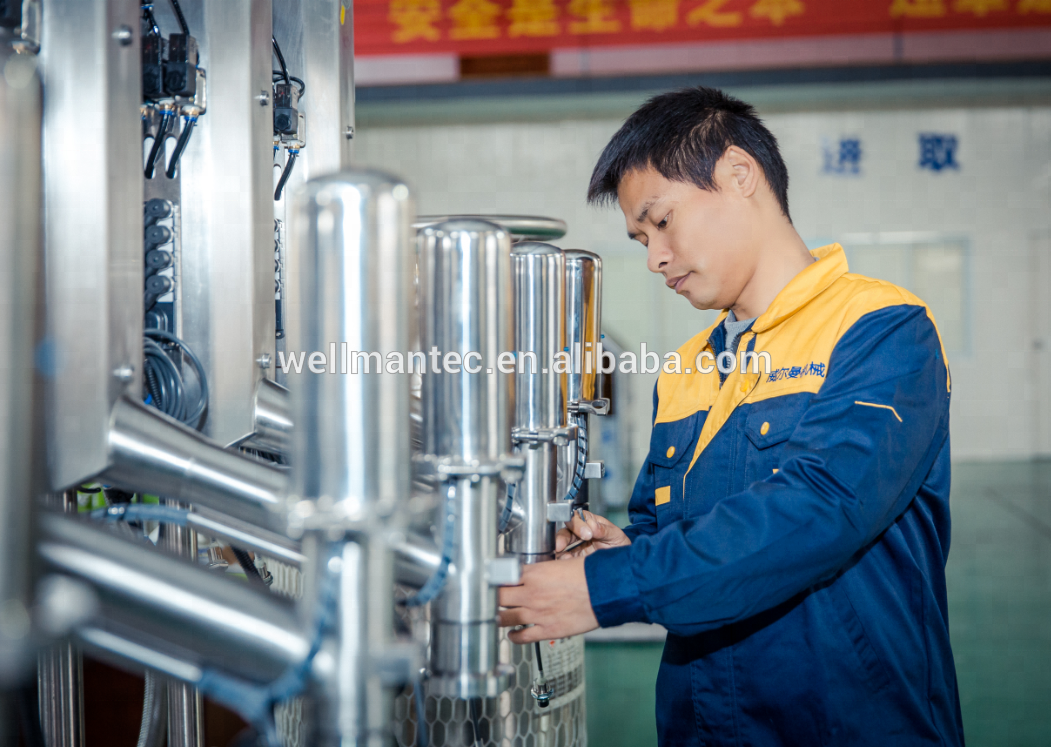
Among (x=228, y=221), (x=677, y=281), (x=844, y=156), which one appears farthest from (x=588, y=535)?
(x=844, y=156)

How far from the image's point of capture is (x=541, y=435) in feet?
2.83

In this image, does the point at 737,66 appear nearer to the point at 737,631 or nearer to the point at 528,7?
the point at 528,7

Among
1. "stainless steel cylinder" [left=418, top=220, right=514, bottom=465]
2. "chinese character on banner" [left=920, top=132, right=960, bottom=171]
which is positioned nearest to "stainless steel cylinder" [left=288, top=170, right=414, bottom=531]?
"stainless steel cylinder" [left=418, top=220, right=514, bottom=465]

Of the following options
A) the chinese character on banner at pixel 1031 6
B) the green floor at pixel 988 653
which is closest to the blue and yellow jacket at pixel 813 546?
the green floor at pixel 988 653

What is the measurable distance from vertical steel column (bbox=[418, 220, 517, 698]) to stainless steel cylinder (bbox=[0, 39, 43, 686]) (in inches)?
9.3

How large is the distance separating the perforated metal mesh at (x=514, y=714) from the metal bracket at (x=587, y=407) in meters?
0.34

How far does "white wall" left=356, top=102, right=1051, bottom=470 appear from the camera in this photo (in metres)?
6.05

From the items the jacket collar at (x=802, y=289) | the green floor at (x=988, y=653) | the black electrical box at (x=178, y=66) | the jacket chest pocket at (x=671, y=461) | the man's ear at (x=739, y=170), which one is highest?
the black electrical box at (x=178, y=66)

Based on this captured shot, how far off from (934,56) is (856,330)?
501 centimetres

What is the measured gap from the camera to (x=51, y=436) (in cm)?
69

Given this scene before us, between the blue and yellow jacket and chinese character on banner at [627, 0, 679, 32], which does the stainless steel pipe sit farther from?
chinese character on banner at [627, 0, 679, 32]

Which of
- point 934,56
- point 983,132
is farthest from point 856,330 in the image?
point 983,132

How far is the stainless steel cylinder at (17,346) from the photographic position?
0.38 metres

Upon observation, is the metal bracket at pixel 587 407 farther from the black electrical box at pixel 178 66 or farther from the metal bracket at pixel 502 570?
the black electrical box at pixel 178 66
